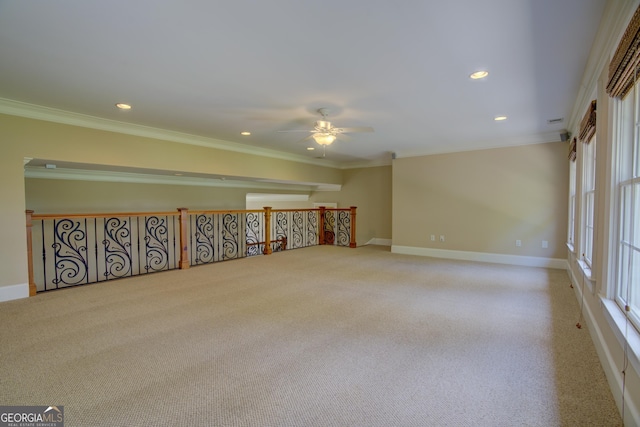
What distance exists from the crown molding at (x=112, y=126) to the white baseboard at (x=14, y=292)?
7.36ft

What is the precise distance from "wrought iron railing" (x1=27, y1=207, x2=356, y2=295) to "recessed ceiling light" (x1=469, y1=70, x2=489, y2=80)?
201 inches

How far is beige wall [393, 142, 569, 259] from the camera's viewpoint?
18.6ft

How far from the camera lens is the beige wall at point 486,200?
5660 millimetres

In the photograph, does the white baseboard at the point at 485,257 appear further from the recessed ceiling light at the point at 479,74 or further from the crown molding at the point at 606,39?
the recessed ceiling light at the point at 479,74

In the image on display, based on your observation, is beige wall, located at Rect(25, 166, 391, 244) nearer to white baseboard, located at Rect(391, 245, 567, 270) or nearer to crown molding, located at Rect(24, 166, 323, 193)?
crown molding, located at Rect(24, 166, 323, 193)

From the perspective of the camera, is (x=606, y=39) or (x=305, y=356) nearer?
(x=606, y=39)

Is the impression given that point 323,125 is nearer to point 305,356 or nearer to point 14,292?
point 305,356

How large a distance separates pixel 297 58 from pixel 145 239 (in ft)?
18.9

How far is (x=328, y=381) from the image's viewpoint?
211 centimetres

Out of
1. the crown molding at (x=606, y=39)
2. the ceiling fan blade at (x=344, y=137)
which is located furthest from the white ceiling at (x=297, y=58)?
Answer: the ceiling fan blade at (x=344, y=137)

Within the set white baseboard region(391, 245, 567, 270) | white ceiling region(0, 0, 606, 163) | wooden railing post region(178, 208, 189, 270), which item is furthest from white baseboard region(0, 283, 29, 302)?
white baseboard region(391, 245, 567, 270)

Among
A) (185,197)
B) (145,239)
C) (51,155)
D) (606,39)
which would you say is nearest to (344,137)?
(606,39)

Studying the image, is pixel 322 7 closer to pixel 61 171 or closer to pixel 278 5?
pixel 278 5

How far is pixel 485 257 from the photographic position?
639cm
